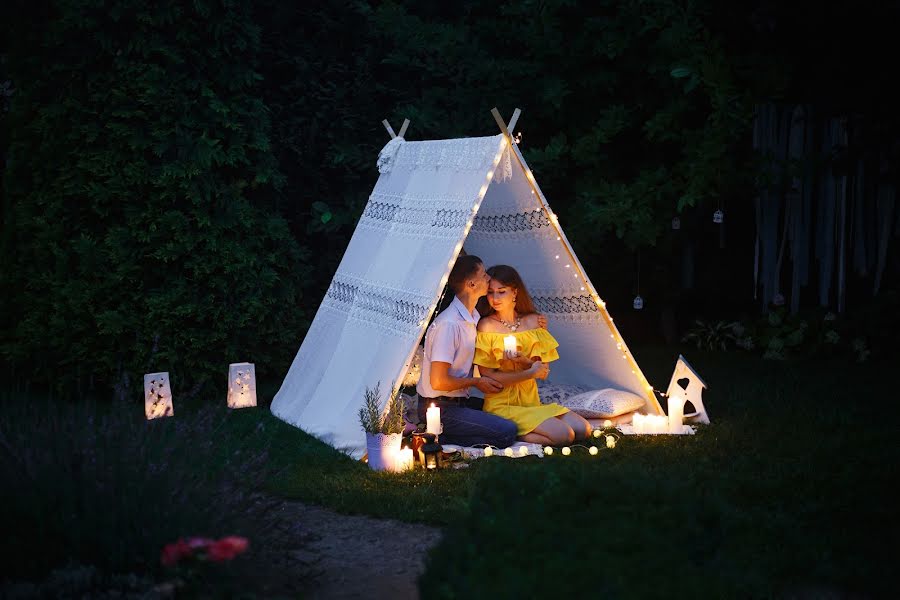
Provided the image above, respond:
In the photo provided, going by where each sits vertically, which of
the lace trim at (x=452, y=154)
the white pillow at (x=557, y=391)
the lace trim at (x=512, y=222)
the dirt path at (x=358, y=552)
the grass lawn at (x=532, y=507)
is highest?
the lace trim at (x=452, y=154)

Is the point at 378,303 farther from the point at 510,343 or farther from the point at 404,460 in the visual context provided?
the point at 404,460

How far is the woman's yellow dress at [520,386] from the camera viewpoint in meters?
6.47

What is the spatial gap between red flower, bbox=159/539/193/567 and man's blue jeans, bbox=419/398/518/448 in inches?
116

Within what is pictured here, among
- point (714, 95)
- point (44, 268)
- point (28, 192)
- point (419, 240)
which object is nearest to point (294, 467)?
point (419, 240)

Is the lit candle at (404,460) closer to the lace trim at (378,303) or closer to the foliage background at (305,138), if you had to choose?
the lace trim at (378,303)

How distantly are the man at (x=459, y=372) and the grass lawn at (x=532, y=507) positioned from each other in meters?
0.56

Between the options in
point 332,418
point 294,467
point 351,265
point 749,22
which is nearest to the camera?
point 294,467

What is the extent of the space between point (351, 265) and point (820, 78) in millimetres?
4416

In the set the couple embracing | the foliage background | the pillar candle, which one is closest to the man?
the couple embracing

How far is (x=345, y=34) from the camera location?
32.0ft

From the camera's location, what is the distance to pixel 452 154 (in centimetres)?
683

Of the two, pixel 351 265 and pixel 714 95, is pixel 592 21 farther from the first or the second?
pixel 351 265

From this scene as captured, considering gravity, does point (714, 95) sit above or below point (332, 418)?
above

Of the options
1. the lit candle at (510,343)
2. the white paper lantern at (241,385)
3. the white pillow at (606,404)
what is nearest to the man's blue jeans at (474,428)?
the lit candle at (510,343)
